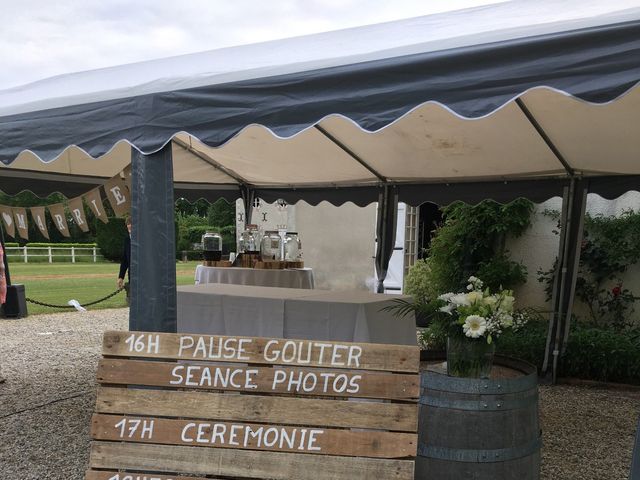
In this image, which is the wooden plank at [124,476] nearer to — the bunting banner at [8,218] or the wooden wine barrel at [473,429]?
the wooden wine barrel at [473,429]

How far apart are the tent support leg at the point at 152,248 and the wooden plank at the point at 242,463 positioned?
62cm

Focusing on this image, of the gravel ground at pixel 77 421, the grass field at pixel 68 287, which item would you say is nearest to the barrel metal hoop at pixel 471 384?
the gravel ground at pixel 77 421

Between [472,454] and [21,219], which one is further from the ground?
[21,219]

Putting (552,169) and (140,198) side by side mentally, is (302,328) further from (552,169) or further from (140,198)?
(552,169)

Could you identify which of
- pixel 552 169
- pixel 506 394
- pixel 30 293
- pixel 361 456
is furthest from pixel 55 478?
pixel 30 293

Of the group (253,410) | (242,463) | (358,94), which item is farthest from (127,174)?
(242,463)

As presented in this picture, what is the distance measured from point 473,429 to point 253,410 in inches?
33.7

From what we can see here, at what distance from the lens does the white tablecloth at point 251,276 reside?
5941 mm

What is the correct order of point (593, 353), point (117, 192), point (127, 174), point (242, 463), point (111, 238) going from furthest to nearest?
1. point (111, 238)
2. point (593, 353)
3. point (127, 174)
4. point (117, 192)
5. point (242, 463)

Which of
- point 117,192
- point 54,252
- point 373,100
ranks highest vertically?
point 373,100

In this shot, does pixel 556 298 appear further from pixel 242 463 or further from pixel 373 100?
pixel 242 463

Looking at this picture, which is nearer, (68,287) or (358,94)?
(358,94)

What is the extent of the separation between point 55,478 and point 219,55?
7.82 feet

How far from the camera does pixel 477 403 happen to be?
2332 millimetres
